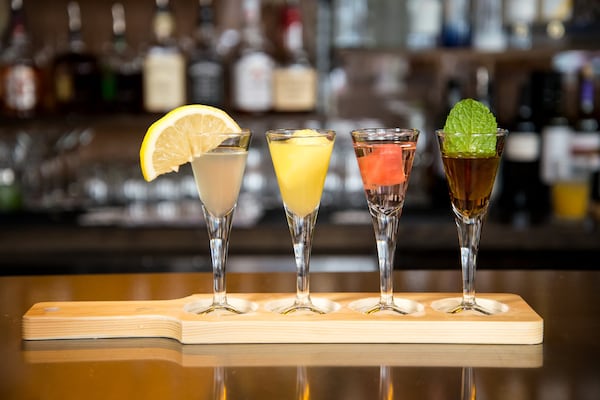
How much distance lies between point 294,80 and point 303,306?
1.56 metres

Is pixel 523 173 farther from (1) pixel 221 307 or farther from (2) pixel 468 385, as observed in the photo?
(2) pixel 468 385

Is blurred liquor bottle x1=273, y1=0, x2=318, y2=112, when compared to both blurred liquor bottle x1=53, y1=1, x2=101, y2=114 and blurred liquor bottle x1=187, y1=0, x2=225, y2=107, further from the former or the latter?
blurred liquor bottle x1=53, y1=1, x2=101, y2=114

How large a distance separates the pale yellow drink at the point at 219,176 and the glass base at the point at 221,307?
105 millimetres

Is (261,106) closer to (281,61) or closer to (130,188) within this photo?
(281,61)

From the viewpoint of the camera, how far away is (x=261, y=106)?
2.48 metres

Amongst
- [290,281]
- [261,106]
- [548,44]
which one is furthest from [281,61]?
[290,281]

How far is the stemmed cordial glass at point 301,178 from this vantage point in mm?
946

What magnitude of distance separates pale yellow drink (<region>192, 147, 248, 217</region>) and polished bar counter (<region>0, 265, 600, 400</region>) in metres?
0.16

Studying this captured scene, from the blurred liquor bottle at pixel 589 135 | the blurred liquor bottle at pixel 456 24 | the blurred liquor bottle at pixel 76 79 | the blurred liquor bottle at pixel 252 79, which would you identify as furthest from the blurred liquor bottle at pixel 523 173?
the blurred liquor bottle at pixel 76 79

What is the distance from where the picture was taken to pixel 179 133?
3.13 ft

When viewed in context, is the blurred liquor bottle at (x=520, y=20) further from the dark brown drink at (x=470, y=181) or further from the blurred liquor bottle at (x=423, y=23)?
the dark brown drink at (x=470, y=181)

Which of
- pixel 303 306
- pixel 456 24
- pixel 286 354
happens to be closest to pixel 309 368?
pixel 286 354

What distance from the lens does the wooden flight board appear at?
0.90 meters

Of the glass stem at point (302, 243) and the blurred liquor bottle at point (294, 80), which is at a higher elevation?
the blurred liquor bottle at point (294, 80)
